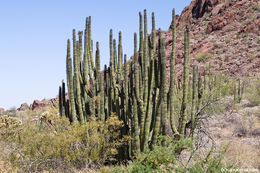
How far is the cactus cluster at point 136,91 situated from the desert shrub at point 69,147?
46cm

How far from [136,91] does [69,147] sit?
2.65 metres

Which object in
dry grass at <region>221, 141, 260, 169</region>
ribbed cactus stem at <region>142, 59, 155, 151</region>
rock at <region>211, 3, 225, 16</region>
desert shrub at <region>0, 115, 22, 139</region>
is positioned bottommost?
dry grass at <region>221, 141, 260, 169</region>

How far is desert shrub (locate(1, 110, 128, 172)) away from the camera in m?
7.90

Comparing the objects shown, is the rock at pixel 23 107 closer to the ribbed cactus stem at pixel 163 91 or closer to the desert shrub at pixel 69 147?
the desert shrub at pixel 69 147

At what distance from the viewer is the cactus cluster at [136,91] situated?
7477mm

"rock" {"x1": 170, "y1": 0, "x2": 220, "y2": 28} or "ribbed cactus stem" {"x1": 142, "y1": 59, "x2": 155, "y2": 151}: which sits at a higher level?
"rock" {"x1": 170, "y1": 0, "x2": 220, "y2": 28}

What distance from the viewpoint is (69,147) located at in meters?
8.01

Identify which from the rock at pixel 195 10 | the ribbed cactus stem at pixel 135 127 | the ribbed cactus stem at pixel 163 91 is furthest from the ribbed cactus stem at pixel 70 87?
the rock at pixel 195 10

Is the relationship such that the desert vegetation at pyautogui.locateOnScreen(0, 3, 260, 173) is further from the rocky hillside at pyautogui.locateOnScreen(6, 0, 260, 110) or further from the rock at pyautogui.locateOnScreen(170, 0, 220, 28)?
the rock at pyautogui.locateOnScreen(170, 0, 220, 28)

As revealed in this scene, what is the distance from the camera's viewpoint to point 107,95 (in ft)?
29.7

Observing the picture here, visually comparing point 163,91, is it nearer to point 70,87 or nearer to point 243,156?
point 70,87

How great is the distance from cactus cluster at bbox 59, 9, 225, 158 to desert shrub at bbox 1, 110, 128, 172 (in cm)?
46

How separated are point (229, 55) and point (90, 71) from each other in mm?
27710

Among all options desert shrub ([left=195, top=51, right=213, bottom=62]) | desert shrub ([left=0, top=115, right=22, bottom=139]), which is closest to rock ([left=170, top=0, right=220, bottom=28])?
desert shrub ([left=195, top=51, right=213, bottom=62])
